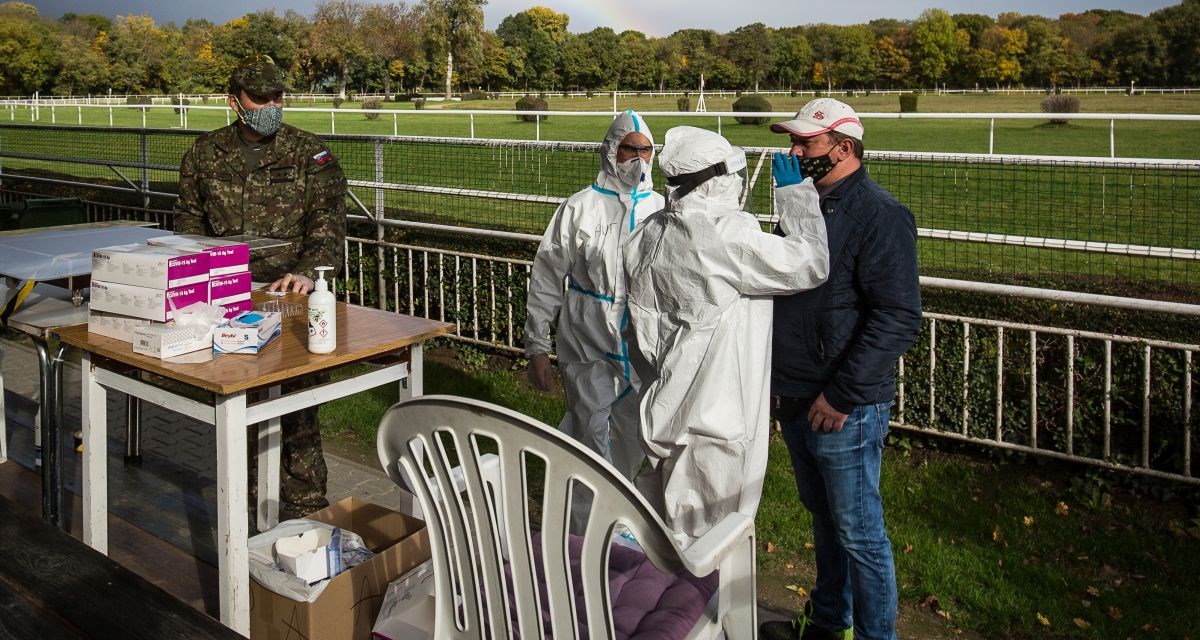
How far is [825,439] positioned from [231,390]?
1737 mm

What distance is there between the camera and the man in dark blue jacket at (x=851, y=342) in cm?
286

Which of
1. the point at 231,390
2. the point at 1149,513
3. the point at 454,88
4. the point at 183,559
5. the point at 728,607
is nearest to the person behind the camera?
the point at 728,607

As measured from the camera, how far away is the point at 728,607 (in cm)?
237

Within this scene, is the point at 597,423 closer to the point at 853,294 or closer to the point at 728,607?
the point at 853,294

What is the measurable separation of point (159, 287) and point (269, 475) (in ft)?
4.56

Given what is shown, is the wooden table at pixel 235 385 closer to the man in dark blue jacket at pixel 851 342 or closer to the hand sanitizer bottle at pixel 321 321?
the hand sanitizer bottle at pixel 321 321

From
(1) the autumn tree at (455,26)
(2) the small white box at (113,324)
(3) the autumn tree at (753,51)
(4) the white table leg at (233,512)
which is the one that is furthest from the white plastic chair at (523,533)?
(3) the autumn tree at (753,51)

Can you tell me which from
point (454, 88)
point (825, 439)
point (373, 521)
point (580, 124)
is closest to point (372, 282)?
point (373, 521)

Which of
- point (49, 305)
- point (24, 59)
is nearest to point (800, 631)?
point (49, 305)

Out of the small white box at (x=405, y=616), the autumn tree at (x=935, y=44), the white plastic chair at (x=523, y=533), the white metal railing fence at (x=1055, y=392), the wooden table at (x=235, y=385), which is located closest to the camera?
the white plastic chair at (x=523, y=533)

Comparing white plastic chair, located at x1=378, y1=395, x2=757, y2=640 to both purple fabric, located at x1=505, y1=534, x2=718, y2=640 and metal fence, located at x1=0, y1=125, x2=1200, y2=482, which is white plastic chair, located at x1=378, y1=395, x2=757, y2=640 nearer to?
purple fabric, located at x1=505, y1=534, x2=718, y2=640

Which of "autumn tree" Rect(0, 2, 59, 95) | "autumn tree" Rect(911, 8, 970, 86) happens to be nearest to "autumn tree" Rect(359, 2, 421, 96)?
"autumn tree" Rect(0, 2, 59, 95)

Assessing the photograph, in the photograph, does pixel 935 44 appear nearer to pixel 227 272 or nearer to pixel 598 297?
pixel 598 297

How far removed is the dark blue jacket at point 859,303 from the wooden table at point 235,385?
4.31ft
